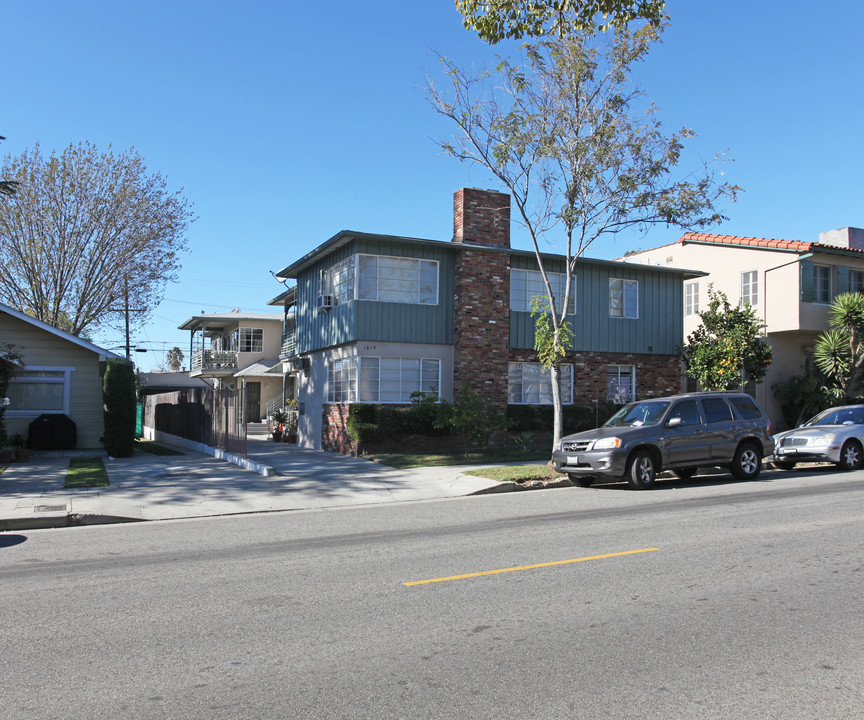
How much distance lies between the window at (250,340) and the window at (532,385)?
22.4 m

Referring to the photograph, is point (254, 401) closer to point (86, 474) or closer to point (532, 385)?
point (532, 385)

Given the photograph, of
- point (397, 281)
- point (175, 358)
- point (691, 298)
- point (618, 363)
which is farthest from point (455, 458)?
point (175, 358)

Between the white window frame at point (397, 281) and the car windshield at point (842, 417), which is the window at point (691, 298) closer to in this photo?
the car windshield at point (842, 417)

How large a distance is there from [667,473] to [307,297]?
13538 mm

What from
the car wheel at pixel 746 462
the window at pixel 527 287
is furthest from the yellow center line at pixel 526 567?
the window at pixel 527 287

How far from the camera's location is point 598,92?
1617 cm

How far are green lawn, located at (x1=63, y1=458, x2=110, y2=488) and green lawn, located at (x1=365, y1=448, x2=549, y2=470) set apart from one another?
6.32 metres

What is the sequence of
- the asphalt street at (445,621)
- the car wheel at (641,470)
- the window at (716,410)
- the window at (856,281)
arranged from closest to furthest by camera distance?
the asphalt street at (445,621)
the car wheel at (641,470)
the window at (716,410)
the window at (856,281)

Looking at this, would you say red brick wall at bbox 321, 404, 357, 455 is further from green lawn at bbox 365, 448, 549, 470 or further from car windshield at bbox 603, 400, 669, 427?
car windshield at bbox 603, 400, 669, 427

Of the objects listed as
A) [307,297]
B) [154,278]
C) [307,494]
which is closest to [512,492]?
[307,494]

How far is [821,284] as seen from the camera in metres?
25.1

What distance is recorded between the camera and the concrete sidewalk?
11.6 metres

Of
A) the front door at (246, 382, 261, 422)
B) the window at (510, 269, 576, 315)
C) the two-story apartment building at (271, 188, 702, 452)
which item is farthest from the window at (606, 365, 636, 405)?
the front door at (246, 382, 261, 422)

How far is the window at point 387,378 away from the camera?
20.9 m
